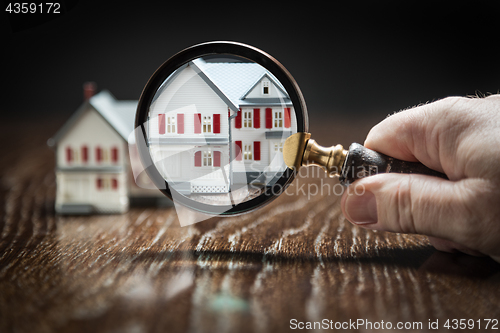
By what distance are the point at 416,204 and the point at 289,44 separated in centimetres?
317

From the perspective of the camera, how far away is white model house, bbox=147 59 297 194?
1.00 m

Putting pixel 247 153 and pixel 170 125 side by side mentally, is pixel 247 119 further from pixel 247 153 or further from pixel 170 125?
pixel 170 125

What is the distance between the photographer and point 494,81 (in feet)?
12.1

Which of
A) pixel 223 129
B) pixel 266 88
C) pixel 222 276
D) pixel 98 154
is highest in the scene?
pixel 266 88

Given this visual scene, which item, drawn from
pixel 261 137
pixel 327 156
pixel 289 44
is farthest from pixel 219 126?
pixel 289 44

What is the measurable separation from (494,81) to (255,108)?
3.64 m

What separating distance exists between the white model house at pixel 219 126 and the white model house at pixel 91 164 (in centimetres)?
47

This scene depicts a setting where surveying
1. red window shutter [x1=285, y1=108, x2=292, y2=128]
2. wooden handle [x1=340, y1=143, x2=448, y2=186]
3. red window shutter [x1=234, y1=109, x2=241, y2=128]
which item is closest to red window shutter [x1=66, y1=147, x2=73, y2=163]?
red window shutter [x1=234, y1=109, x2=241, y2=128]

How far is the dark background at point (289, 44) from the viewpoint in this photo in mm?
3551

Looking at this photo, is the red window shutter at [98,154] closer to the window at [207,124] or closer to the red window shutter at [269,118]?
the window at [207,124]

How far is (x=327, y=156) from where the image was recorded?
3.17ft

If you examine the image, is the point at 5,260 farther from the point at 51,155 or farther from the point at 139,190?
the point at 51,155

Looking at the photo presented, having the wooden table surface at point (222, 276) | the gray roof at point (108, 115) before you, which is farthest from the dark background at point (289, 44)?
the wooden table surface at point (222, 276)

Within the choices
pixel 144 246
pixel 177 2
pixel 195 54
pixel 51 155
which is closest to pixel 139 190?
pixel 144 246
